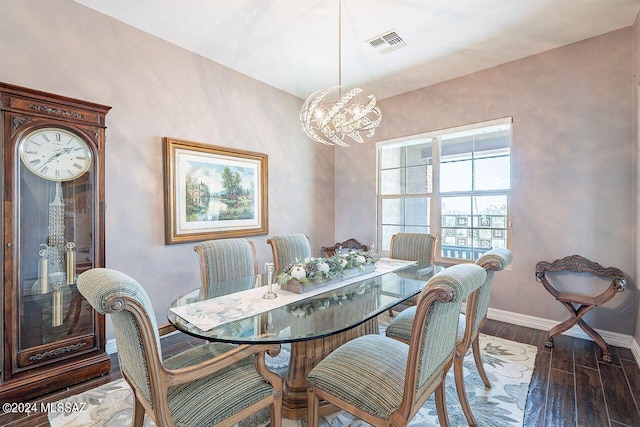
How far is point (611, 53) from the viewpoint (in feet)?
9.59

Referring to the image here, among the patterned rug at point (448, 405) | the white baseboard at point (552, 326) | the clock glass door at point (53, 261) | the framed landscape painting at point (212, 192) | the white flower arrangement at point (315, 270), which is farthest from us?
the framed landscape painting at point (212, 192)

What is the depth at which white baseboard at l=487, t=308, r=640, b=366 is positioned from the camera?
2.81 metres

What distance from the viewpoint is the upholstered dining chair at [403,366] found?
122 centimetres

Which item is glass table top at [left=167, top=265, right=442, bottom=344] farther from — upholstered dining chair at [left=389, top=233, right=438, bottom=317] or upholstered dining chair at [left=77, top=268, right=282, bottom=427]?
upholstered dining chair at [left=389, top=233, right=438, bottom=317]

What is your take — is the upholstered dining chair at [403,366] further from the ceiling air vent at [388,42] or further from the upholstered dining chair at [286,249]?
the ceiling air vent at [388,42]

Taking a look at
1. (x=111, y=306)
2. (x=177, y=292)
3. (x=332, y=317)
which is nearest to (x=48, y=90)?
(x=177, y=292)

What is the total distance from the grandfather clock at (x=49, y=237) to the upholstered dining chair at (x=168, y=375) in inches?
48.3

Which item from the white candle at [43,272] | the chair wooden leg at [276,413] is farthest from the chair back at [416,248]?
the white candle at [43,272]

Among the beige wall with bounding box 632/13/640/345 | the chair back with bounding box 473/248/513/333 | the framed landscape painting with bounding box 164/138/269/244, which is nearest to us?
the chair back with bounding box 473/248/513/333

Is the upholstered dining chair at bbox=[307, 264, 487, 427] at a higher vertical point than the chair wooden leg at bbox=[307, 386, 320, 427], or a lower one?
higher

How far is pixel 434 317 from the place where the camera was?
126cm

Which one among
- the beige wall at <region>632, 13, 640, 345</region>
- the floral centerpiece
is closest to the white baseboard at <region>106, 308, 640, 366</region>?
the beige wall at <region>632, 13, 640, 345</region>

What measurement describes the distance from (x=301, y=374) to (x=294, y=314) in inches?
22.8

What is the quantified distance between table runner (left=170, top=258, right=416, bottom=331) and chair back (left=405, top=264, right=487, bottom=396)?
0.84m
